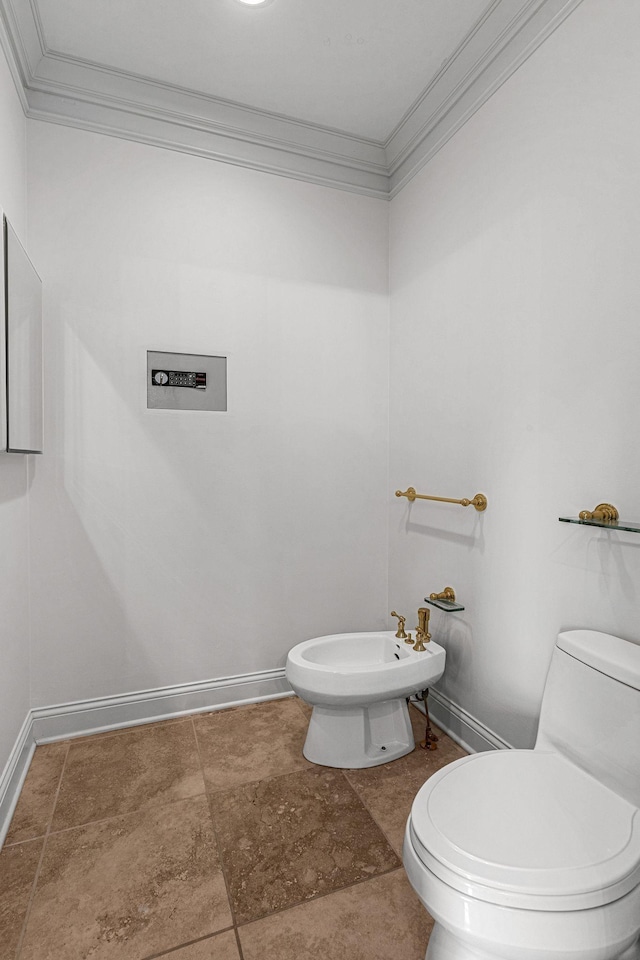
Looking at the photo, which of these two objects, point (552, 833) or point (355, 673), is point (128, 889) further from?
point (552, 833)

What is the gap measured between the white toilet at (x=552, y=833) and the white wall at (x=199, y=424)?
4.01 feet

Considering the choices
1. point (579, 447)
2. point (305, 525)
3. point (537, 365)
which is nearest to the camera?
point (579, 447)

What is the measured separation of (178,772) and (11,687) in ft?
2.04

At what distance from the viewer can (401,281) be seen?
92.4 inches

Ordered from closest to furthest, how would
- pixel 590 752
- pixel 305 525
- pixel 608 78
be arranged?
pixel 590 752
pixel 608 78
pixel 305 525

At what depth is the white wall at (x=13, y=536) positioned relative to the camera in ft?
5.07

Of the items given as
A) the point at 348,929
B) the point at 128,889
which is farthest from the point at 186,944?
the point at 348,929

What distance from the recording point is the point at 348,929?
1174 millimetres

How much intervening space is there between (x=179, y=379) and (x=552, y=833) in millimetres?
1875

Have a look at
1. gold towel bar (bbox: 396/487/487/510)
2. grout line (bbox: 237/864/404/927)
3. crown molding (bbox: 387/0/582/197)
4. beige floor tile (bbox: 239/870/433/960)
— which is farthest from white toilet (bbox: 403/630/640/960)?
crown molding (bbox: 387/0/582/197)

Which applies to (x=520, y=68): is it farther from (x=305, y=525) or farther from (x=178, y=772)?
(x=178, y=772)

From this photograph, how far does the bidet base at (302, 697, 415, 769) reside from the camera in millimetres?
1770

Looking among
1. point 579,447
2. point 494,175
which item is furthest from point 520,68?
point 579,447

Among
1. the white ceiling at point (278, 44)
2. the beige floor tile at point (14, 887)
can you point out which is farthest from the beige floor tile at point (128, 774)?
the white ceiling at point (278, 44)
